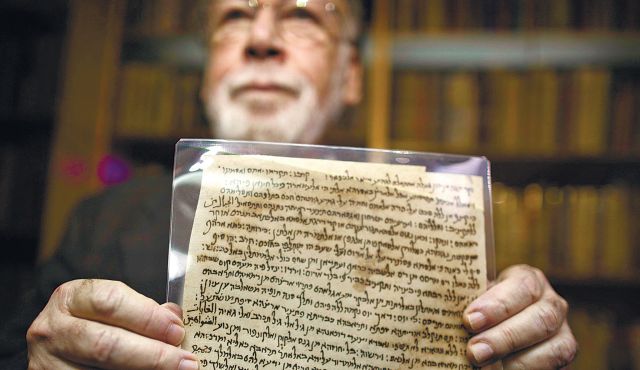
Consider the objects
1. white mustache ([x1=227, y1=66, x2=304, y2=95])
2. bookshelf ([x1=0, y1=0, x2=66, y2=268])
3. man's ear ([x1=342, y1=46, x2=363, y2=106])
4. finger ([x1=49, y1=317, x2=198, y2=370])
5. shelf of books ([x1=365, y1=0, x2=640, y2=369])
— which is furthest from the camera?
bookshelf ([x1=0, y1=0, x2=66, y2=268])

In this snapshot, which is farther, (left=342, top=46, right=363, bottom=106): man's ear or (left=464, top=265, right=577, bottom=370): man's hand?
(left=342, top=46, right=363, bottom=106): man's ear

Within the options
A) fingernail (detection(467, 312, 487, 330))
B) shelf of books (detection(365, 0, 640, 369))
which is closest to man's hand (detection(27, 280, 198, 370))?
fingernail (detection(467, 312, 487, 330))

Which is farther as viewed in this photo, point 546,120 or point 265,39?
point 546,120

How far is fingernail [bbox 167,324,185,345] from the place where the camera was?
15.9 inches

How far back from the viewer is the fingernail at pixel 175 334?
0.40 metres

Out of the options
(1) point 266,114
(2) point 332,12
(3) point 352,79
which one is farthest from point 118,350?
(3) point 352,79

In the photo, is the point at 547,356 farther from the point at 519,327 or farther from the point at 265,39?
the point at 265,39

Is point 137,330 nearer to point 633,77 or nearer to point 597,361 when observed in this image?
point 597,361

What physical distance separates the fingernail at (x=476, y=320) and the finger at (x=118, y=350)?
0.27 meters

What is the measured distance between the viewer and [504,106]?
4.38 feet

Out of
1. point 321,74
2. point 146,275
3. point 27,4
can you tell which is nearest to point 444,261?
point 146,275

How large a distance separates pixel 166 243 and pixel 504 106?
1.06 meters

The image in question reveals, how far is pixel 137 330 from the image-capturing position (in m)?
0.40

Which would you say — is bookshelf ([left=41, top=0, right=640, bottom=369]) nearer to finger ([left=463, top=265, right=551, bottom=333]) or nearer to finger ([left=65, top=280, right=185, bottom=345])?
finger ([left=463, top=265, right=551, bottom=333])
